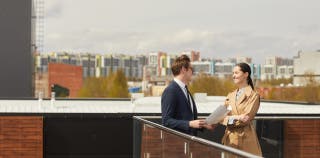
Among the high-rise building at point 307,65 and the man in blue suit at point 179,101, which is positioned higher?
the high-rise building at point 307,65

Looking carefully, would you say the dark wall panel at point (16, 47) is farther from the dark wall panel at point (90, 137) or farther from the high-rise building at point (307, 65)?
the high-rise building at point (307, 65)

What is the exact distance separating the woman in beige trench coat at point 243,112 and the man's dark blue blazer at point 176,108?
427 mm

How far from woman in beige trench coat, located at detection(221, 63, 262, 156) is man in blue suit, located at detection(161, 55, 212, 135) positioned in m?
0.32

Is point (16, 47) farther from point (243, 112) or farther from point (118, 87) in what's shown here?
point (118, 87)

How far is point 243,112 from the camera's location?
6992 millimetres

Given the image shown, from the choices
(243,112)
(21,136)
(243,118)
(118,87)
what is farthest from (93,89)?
(243,118)

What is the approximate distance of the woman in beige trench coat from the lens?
6900 millimetres

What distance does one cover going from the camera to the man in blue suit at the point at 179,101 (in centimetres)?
674

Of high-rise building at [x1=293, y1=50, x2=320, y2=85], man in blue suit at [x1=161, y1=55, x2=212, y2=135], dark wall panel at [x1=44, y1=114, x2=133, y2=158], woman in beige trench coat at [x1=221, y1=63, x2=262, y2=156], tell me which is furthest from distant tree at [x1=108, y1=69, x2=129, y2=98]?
man in blue suit at [x1=161, y1=55, x2=212, y2=135]

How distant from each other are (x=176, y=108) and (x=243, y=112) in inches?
28.0

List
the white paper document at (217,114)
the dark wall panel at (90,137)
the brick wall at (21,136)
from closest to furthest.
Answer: the white paper document at (217,114)
the brick wall at (21,136)
the dark wall panel at (90,137)

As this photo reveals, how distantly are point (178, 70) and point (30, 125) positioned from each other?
33.3 ft

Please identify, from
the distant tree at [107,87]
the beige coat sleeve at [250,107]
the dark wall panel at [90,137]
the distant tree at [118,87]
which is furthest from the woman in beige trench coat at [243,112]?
the distant tree at [118,87]

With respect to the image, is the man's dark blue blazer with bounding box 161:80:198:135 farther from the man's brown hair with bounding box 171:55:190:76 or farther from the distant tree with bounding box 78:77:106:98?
the distant tree with bounding box 78:77:106:98
